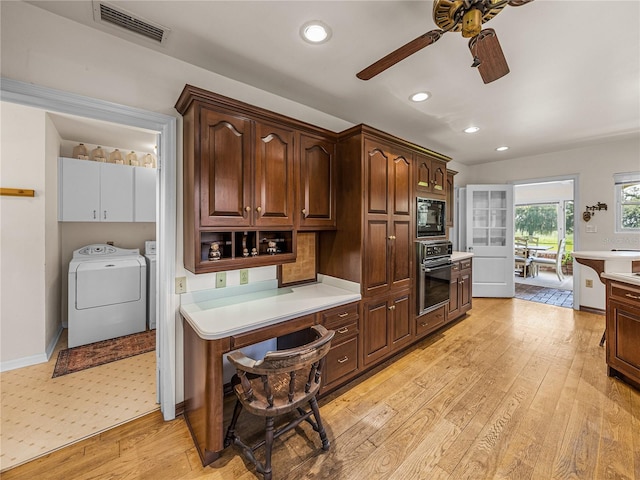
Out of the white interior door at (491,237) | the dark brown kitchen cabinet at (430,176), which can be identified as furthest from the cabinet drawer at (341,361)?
the white interior door at (491,237)

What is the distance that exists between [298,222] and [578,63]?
2.47 metres

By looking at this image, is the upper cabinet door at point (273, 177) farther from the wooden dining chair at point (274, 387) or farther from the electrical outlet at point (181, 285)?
the wooden dining chair at point (274, 387)

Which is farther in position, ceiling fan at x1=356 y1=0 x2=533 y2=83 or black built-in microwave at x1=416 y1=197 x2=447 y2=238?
black built-in microwave at x1=416 y1=197 x2=447 y2=238

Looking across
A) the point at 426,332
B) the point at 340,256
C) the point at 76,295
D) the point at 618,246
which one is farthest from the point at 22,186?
the point at 618,246

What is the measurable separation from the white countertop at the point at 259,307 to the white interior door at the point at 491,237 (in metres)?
3.82

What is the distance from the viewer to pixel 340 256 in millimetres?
2518

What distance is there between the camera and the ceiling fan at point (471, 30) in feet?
3.91

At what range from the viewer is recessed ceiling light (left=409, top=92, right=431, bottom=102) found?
98.7 inches

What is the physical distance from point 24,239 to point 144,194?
54.7 inches

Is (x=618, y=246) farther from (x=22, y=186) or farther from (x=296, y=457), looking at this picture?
(x=22, y=186)

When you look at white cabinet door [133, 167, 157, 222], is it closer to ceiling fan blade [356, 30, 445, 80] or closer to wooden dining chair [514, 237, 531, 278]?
ceiling fan blade [356, 30, 445, 80]

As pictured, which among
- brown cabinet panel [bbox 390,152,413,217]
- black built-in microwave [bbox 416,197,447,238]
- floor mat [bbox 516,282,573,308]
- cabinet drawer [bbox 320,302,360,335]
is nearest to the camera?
cabinet drawer [bbox 320,302,360,335]

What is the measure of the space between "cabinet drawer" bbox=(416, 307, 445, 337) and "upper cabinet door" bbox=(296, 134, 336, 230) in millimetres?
1578

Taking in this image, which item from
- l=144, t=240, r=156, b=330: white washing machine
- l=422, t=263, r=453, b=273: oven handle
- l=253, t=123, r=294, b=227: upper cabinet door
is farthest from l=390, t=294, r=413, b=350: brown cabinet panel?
l=144, t=240, r=156, b=330: white washing machine
